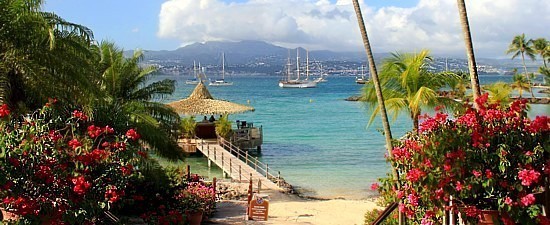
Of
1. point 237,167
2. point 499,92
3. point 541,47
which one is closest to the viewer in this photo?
point 499,92

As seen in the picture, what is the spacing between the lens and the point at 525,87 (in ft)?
219

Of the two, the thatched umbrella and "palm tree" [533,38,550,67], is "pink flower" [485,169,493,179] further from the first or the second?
"palm tree" [533,38,550,67]

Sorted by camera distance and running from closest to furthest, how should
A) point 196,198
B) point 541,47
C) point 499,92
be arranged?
point 196,198, point 499,92, point 541,47

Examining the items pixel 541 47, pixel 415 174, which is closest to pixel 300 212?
pixel 415 174

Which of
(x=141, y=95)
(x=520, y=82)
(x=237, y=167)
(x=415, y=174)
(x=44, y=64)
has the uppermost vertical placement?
(x=44, y=64)

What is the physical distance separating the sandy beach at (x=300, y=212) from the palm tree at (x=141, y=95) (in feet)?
6.73

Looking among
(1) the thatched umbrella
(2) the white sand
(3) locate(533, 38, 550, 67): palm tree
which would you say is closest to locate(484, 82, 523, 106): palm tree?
(2) the white sand

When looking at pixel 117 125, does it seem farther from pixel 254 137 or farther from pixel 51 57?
pixel 254 137

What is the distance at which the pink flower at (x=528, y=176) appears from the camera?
4.84 m

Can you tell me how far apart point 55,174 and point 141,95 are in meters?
8.49

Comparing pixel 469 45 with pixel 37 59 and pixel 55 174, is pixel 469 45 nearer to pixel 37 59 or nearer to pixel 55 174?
pixel 55 174

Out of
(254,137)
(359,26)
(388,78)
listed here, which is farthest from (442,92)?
(254,137)

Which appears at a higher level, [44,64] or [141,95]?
[44,64]

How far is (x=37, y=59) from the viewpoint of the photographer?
368 inches
